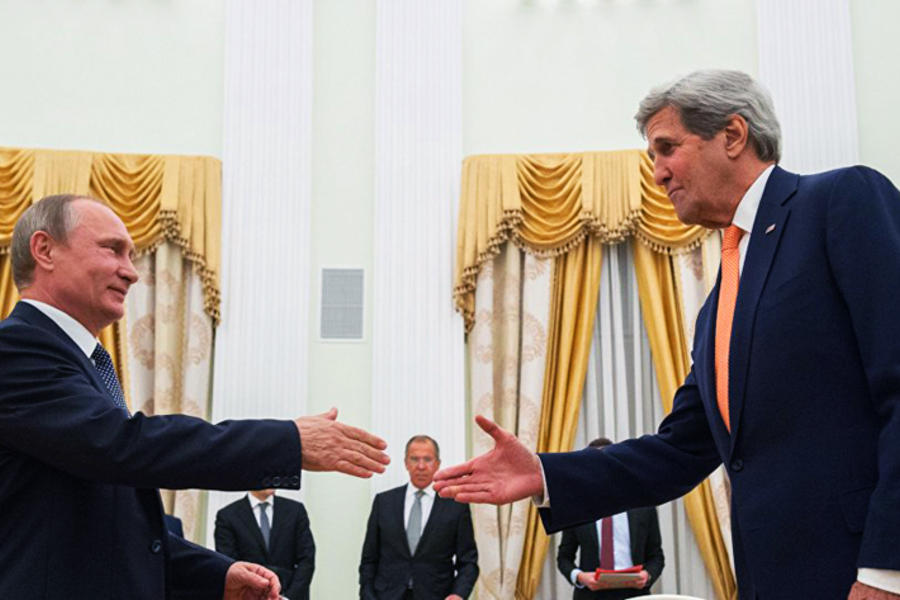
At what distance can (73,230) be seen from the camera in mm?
3000

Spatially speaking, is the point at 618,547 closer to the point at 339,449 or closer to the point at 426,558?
the point at 426,558

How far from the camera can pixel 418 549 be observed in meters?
7.30

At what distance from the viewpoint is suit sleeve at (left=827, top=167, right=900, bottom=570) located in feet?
6.92

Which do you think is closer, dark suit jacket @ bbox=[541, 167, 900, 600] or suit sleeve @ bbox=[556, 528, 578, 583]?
dark suit jacket @ bbox=[541, 167, 900, 600]

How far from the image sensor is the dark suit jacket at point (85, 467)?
2.56 m

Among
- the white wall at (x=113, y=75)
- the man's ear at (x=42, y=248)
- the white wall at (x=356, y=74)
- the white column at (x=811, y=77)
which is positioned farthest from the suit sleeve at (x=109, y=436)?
the white column at (x=811, y=77)

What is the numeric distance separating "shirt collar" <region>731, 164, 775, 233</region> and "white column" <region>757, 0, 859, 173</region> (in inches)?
264

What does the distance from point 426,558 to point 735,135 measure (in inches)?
201

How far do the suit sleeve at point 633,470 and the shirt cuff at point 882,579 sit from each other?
0.96m

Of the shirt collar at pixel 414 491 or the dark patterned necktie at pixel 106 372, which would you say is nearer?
the dark patterned necktie at pixel 106 372

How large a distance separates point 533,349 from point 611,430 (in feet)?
3.27

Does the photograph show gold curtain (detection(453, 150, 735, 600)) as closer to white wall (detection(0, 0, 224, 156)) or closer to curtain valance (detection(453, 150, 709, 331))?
curtain valance (detection(453, 150, 709, 331))

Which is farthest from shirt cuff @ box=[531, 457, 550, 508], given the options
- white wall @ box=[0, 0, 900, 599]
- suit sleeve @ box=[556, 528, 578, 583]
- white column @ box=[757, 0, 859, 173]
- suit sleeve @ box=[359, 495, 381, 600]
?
white column @ box=[757, 0, 859, 173]

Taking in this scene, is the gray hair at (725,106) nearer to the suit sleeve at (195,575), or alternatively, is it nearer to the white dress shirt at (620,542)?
→ the suit sleeve at (195,575)
